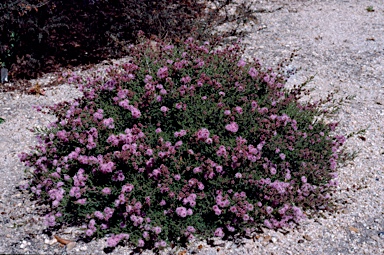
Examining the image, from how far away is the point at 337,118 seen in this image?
5367 millimetres

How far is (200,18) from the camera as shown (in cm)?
804

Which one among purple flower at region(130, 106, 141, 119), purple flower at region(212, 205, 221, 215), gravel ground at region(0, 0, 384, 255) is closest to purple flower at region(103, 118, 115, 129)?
purple flower at region(130, 106, 141, 119)

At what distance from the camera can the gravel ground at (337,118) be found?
11.6ft

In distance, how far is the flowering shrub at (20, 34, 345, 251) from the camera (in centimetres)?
350

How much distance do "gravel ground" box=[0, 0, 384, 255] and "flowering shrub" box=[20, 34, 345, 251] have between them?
Answer: 0.15 metres

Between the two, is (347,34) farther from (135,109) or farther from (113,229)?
(113,229)

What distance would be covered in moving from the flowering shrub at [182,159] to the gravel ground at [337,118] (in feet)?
0.49

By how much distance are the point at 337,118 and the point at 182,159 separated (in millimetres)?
2523

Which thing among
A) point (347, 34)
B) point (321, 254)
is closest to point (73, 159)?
point (321, 254)

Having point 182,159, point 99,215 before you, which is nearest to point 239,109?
point 182,159

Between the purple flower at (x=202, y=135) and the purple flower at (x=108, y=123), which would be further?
the purple flower at (x=108, y=123)

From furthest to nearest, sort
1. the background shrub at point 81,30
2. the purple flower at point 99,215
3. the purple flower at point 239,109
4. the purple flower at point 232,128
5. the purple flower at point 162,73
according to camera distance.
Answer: the background shrub at point 81,30, the purple flower at point 162,73, the purple flower at point 239,109, the purple flower at point 232,128, the purple flower at point 99,215

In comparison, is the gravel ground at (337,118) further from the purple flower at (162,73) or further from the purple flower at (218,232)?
the purple flower at (162,73)

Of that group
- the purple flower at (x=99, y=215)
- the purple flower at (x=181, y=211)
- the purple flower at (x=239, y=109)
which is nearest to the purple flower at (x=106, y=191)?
the purple flower at (x=99, y=215)
